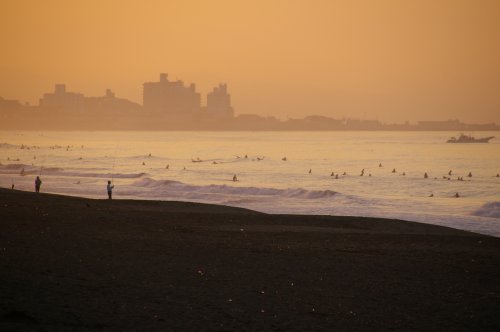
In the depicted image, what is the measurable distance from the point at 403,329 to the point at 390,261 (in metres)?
6.41

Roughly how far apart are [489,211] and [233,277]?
3123cm

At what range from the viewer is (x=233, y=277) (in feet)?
47.6

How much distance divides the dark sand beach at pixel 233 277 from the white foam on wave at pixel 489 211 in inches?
646

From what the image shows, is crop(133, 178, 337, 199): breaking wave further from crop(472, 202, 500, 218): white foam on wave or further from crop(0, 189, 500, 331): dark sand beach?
crop(0, 189, 500, 331): dark sand beach

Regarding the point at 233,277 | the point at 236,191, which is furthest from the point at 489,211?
the point at 233,277

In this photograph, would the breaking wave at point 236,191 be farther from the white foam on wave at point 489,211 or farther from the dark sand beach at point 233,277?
the dark sand beach at point 233,277

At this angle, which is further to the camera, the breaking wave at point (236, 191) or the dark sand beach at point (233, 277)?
the breaking wave at point (236, 191)

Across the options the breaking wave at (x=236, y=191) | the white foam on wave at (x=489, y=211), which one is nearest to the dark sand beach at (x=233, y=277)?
the white foam on wave at (x=489, y=211)

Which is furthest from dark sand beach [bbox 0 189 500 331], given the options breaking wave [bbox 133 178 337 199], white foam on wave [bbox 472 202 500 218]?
breaking wave [bbox 133 178 337 199]

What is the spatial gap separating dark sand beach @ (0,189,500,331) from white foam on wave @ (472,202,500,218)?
16408 millimetres

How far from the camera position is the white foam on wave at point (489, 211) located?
3916cm

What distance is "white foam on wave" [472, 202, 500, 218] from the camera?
39156mm

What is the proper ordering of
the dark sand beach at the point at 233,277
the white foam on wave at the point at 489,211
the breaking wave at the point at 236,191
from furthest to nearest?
the breaking wave at the point at 236,191, the white foam on wave at the point at 489,211, the dark sand beach at the point at 233,277

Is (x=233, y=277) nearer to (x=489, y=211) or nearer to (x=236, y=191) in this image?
(x=489, y=211)
